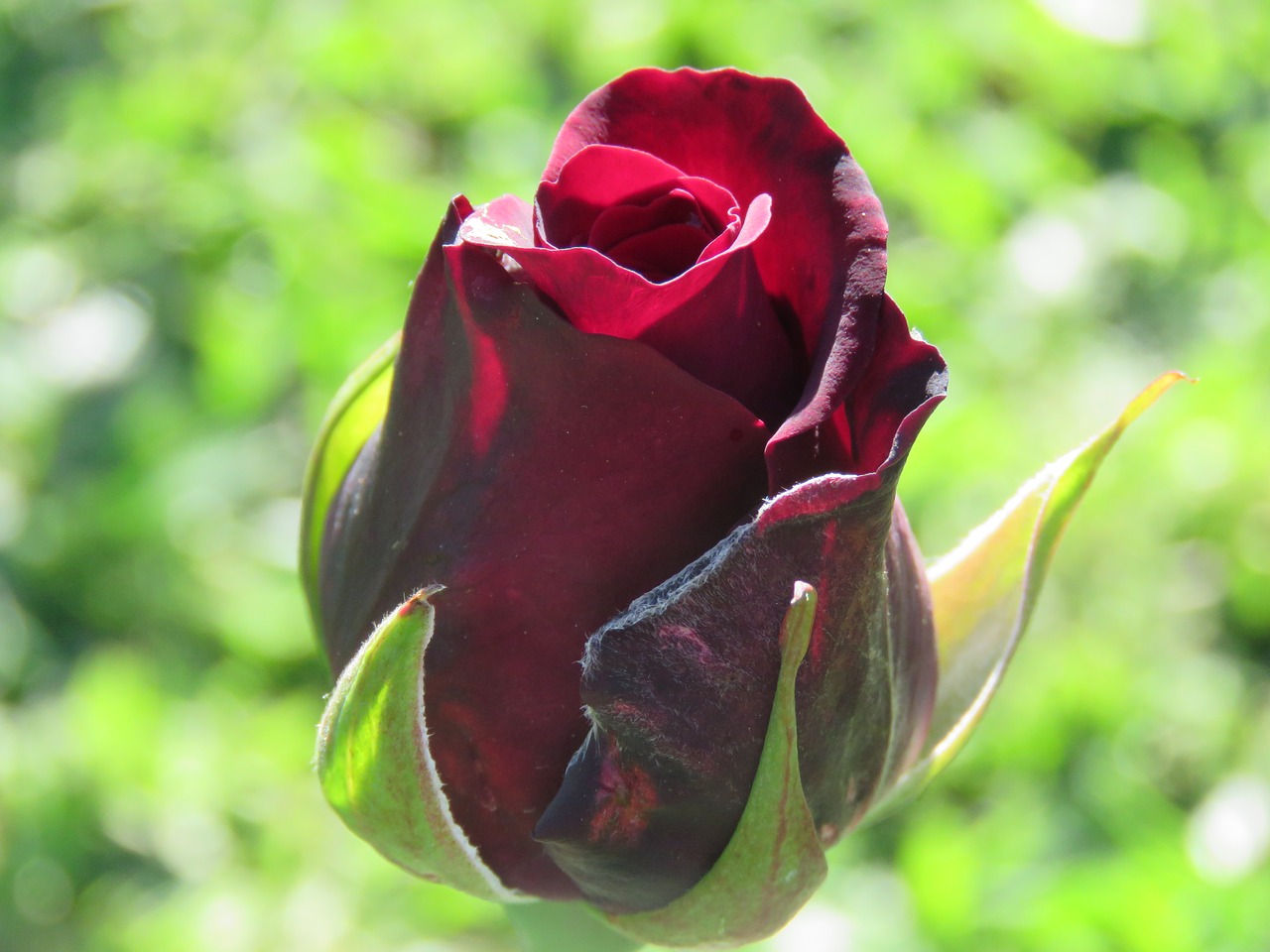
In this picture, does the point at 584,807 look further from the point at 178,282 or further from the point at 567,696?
the point at 178,282

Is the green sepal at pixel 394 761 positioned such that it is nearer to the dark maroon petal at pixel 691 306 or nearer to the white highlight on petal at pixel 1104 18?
the dark maroon petal at pixel 691 306

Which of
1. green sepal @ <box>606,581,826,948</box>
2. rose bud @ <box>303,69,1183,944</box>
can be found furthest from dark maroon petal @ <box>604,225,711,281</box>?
green sepal @ <box>606,581,826,948</box>

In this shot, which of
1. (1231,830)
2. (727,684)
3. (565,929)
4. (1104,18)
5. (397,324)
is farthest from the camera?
(1104,18)

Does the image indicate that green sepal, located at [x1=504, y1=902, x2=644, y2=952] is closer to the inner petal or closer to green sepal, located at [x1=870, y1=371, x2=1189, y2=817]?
green sepal, located at [x1=870, y1=371, x2=1189, y2=817]

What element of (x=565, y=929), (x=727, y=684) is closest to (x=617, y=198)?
(x=727, y=684)

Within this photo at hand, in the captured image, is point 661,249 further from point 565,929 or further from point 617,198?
point 565,929
